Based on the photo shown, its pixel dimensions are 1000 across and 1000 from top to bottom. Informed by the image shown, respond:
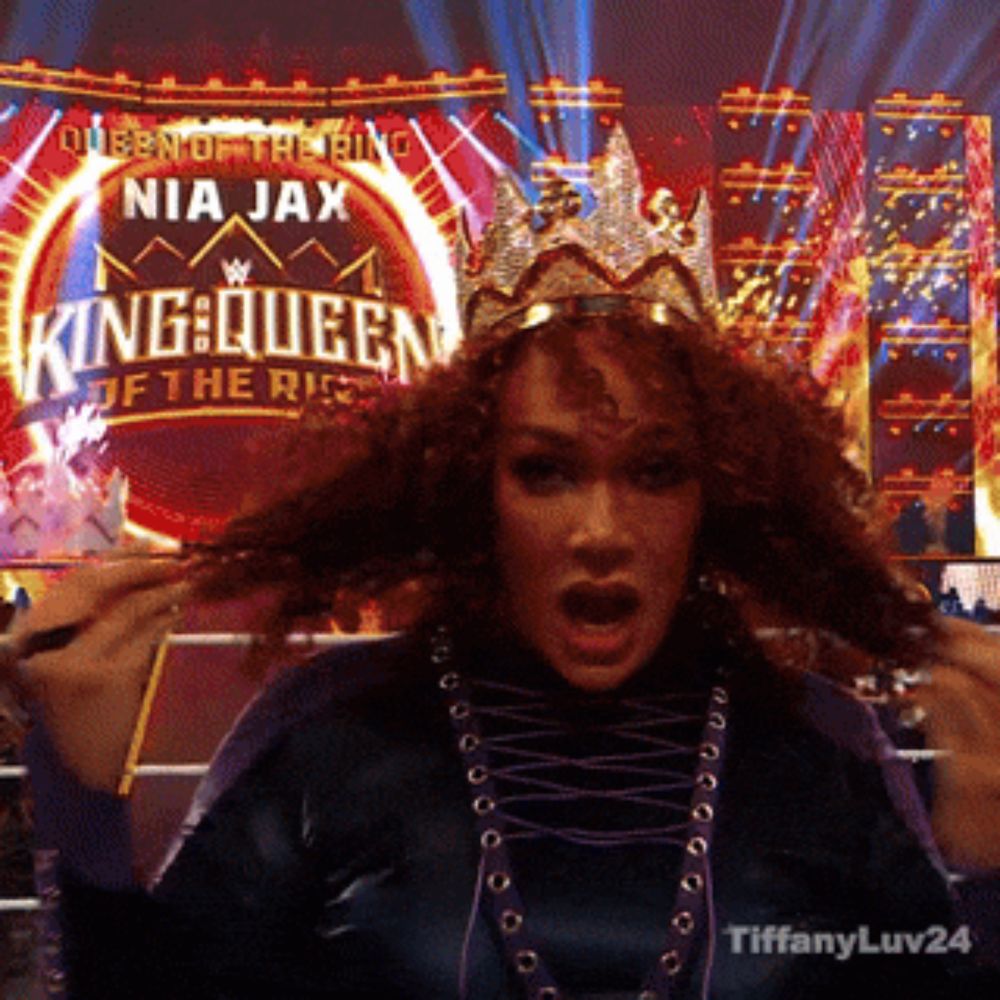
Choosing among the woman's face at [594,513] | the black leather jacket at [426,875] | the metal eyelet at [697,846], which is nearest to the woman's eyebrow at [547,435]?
the woman's face at [594,513]

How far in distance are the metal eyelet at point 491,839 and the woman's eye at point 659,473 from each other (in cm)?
23

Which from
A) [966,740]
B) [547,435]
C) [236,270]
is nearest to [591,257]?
[547,435]

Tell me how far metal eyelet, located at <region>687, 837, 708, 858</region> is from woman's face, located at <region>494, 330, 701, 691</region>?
0.11 m

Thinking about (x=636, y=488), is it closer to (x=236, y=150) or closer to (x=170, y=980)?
(x=170, y=980)

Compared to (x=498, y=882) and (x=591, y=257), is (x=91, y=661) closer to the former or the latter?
(x=498, y=882)

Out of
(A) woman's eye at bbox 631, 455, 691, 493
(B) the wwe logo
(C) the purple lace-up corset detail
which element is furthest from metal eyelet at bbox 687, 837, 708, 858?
(B) the wwe logo

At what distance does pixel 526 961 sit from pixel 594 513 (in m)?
0.26

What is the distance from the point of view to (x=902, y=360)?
11.0ft

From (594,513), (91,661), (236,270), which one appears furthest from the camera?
(236,270)

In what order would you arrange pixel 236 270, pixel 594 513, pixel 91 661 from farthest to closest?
1. pixel 236 270
2. pixel 594 513
3. pixel 91 661

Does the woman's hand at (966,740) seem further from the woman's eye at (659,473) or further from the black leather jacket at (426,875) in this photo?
the woman's eye at (659,473)

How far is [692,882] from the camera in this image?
88cm

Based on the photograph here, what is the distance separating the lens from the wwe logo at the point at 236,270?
3256mm

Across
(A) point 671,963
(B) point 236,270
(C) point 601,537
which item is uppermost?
(B) point 236,270
